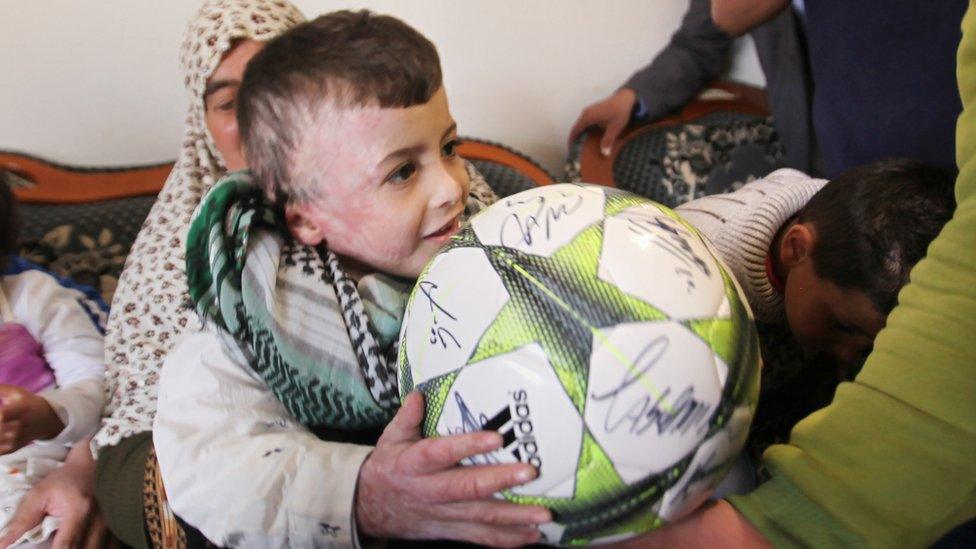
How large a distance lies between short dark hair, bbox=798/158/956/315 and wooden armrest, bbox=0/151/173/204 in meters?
1.51

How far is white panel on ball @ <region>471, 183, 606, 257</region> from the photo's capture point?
24.6 inches

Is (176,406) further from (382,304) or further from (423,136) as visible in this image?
(423,136)

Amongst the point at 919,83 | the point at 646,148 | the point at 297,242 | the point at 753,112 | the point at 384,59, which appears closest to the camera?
the point at 384,59

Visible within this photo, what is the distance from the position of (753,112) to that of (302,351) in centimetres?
160

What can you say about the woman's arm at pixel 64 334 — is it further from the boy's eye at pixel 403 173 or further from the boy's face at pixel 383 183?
the boy's eye at pixel 403 173

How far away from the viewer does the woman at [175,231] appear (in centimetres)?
115

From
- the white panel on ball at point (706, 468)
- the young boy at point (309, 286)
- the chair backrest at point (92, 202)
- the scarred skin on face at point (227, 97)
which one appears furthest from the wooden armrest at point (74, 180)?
the white panel on ball at point (706, 468)

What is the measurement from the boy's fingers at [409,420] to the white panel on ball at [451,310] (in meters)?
0.02

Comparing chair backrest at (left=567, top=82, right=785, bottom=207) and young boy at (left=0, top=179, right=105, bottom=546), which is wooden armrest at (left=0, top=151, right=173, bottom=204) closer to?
young boy at (left=0, top=179, right=105, bottom=546)

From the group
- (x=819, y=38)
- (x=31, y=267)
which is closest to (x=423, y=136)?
(x=819, y=38)

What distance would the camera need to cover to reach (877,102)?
1.10 meters

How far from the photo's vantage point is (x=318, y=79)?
2.66 ft

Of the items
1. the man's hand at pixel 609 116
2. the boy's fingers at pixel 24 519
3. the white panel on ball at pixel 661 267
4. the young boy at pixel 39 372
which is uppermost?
the white panel on ball at pixel 661 267

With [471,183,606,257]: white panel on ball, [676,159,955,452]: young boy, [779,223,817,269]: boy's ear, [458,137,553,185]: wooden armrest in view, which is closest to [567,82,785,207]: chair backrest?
[458,137,553,185]: wooden armrest
